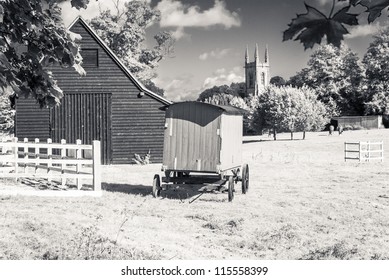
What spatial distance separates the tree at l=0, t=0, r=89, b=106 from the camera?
575 centimetres

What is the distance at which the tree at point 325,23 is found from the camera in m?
1.73

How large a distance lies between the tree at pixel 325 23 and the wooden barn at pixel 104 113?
23332 mm

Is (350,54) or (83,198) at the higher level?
(350,54)

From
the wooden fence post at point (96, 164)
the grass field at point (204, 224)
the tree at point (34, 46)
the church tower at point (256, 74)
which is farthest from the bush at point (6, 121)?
the church tower at point (256, 74)

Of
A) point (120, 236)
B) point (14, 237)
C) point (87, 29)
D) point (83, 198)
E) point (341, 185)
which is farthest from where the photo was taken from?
point (87, 29)

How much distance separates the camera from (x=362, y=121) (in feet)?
219

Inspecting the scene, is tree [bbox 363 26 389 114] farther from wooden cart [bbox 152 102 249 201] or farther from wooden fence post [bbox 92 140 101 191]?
wooden fence post [bbox 92 140 101 191]

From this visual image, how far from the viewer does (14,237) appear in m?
8.69

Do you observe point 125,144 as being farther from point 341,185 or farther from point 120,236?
point 120,236

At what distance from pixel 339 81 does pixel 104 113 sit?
52.9 metres

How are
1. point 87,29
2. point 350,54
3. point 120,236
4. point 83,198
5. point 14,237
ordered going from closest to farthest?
point 14,237, point 120,236, point 83,198, point 87,29, point 350,54
